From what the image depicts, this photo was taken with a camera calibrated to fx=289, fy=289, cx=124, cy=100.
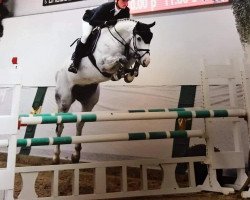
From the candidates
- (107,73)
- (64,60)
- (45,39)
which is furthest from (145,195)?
(45,39)

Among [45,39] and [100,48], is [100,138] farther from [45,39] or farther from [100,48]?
[45,39]

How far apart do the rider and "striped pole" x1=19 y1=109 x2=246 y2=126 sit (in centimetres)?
64

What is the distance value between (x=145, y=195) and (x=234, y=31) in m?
1.25

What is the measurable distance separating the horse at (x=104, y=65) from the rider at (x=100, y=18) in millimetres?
43

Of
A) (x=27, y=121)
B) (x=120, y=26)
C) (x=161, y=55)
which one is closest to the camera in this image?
(x=27, y=121)

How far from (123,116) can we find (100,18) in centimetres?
84

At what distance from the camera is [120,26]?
1.94m

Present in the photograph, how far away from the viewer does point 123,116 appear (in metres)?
1.52

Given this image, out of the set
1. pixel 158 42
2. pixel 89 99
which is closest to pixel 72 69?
pixel 89 99

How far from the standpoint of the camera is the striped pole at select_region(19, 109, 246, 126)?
A: 54.1 inches

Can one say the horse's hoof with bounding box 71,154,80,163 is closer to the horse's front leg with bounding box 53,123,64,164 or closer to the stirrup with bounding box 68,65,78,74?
the horse's front leg with bounding box 53,123,64,164

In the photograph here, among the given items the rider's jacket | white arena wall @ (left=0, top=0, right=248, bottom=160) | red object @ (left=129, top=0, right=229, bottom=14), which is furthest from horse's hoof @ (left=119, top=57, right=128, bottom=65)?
red object @ (left=129, top=0, right=229, bottom=14)

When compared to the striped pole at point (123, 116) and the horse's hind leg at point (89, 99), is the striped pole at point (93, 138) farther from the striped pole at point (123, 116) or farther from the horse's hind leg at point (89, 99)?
the horse's hind leg at point (89, 99)

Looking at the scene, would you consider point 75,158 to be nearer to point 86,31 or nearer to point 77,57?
point 77,57
